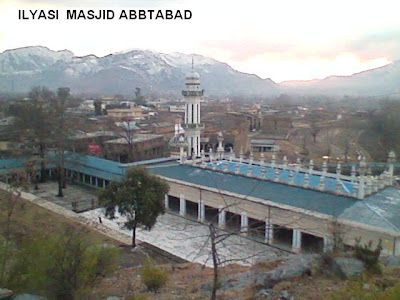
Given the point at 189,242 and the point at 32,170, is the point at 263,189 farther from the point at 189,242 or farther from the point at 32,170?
the point at 32,170

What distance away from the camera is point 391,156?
16156 millimetres

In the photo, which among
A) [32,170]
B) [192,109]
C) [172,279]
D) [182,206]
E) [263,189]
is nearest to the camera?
[172,279]

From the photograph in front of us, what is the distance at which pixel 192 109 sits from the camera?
24969 mm

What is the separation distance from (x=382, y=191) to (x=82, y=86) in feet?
484

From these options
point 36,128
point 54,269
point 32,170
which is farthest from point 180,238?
point 36,128

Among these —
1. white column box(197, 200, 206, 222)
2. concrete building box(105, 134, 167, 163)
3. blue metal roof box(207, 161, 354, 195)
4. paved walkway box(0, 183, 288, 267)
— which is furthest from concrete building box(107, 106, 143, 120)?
white column box(197, 200, 206, 222)

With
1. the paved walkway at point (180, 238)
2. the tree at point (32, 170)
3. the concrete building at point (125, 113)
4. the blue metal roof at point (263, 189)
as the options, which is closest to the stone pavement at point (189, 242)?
the paved walkway at point (180, 238)

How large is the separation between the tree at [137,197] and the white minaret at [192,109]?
33.0 ft

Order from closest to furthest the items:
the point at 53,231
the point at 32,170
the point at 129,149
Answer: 1. the point at 53,231
2. the point at 32,170
3. the point at 129,149

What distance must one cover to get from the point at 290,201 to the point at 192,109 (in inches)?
454

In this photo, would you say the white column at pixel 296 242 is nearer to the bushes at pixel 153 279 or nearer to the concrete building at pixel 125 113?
the bushes at pixel 153 279

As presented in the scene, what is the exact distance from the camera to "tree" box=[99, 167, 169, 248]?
1416 centimetres

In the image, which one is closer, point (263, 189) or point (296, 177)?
point (263, 189)

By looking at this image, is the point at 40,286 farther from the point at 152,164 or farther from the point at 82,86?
the point at 82,86
